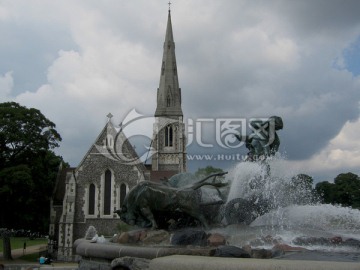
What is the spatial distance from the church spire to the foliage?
25.8 meters

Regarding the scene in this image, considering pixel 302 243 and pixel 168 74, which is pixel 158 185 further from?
pixel 168 74

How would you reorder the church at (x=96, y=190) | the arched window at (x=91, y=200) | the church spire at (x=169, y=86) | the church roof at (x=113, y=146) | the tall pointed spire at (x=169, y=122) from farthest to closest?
the church spire at (x=169, y=86), the tall pointed spire at (x=169, y=122), the church roof at (x=113, y=146), the arched window at (x=91, y=200), the church at (x=96, y=190)

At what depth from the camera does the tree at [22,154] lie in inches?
1210

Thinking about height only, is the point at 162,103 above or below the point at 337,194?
above

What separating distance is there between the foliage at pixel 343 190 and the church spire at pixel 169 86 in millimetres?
25785

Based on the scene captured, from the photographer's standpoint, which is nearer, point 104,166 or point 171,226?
point 171,226

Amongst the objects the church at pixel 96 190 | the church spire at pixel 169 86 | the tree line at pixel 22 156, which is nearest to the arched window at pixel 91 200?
the church at pixel 96 190

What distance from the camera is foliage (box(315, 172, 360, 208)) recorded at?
50053 mm

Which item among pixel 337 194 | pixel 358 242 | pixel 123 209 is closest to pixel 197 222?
pixel 123 209

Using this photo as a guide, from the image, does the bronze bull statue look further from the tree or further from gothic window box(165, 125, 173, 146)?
gothic window box(165, 125, 173, 146)

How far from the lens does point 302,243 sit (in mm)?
8406

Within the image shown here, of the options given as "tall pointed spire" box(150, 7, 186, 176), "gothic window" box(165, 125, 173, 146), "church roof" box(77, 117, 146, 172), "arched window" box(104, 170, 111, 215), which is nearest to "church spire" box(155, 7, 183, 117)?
"tall pointed spire" box(150, 7, 186, 176)

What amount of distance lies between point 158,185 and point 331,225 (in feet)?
14.9

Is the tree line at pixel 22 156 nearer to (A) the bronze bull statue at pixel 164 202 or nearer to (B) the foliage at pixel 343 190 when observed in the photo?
(B) the foliage at pixel 343 190
